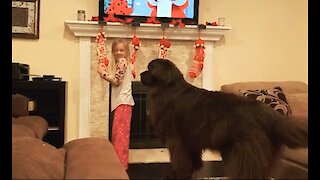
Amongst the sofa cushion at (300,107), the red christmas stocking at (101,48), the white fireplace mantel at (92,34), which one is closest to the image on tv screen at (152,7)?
the white fireplace mantel at (92,34)

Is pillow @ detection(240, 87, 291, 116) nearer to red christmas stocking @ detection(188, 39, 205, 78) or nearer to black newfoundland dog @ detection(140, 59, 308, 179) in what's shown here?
red christmas stocking @ detection(188, 39, 205, 78)

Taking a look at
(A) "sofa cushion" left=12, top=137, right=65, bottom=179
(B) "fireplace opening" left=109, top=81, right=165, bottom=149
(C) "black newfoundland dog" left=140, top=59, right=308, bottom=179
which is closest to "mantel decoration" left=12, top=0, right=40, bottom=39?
(B) "fireplace opening" left=109, top=81, right=165, bottom=149

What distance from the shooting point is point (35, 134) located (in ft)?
4.71

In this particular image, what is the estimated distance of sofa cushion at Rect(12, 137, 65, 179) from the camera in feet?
3.38

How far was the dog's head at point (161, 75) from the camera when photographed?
1.54 metres

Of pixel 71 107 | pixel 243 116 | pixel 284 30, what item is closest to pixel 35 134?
pixel 243 116

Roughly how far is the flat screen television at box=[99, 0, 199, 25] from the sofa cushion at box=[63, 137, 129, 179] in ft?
7.41

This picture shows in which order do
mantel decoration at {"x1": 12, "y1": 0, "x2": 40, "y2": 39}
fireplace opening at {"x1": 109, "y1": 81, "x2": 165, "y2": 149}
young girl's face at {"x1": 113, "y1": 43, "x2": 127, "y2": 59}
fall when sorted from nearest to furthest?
1. young girl's face at {"x1": 113, "y1": 43, "x2": 127, "y2": 59}
2. mantel decoration at {"x1": 12, "y1": 0, "x2": 40, "y2": 39}
3. fireplace opening at {"x1": 109, "y1": 81, "x2": 165, "y2": 149}

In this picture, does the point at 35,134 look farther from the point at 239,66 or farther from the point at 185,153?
the point at 239,66

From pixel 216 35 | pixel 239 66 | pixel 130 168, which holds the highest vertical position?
pixel 216 35

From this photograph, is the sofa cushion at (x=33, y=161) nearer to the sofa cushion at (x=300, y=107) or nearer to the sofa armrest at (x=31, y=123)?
the sofa armrest at (x=31, y=123)

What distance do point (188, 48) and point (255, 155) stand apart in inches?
106

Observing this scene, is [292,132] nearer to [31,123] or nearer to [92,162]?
[92,162]

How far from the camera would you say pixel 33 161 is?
1.07 m
